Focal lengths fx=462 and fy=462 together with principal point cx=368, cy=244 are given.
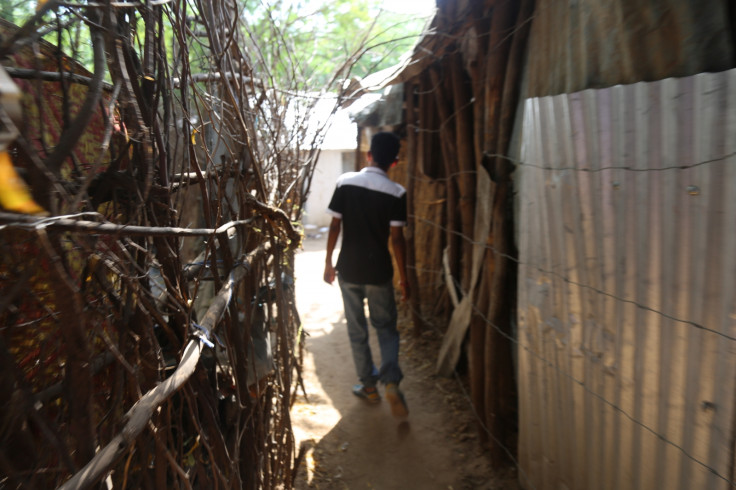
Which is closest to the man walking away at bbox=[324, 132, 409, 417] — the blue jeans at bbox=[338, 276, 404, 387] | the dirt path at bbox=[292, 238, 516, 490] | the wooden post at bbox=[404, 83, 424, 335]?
the blue jeans at bbox=[338, 276, 404, 387]

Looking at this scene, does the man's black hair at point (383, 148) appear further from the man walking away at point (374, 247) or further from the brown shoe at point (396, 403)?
the brown shoe at point (396, 403)

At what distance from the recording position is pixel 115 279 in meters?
1.61

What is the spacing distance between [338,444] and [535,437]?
152 centimetres

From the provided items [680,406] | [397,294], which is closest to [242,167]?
[680,406]

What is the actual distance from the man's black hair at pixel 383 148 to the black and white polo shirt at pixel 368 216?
0.33ft

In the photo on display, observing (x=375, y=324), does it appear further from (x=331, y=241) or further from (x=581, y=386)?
(x=581, y=386)

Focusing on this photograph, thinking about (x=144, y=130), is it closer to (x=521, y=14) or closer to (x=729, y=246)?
(x=729, y=246)

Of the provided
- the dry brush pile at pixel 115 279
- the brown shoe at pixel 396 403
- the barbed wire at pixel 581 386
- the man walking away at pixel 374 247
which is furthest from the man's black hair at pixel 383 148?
the brown shoe at pixel 396 403

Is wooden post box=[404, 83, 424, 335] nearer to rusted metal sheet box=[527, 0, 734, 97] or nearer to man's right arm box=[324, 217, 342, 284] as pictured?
man's right arm box=[324, 217, 342, 284]

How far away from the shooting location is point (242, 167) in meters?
2.21

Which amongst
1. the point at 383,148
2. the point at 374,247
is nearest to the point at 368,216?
the point at 374,247

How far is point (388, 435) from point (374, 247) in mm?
1438

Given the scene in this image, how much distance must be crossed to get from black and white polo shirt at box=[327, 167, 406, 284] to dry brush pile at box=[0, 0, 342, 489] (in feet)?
4.71

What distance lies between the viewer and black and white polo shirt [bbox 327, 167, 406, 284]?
11.7 ft
